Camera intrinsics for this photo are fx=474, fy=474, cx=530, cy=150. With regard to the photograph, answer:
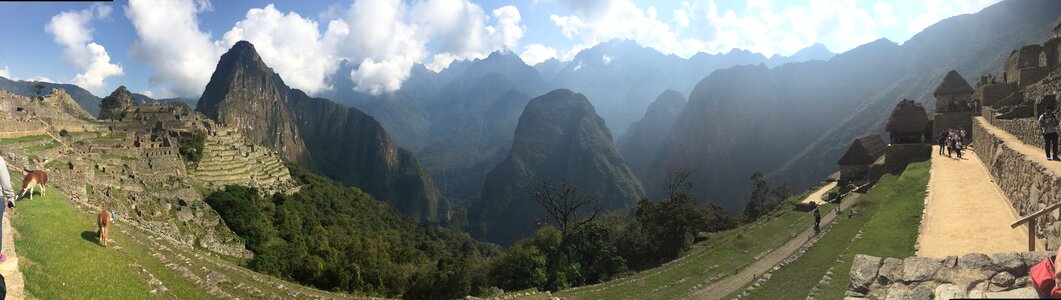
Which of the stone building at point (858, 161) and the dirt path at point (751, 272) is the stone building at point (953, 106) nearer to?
the stone building at point (858, 161)

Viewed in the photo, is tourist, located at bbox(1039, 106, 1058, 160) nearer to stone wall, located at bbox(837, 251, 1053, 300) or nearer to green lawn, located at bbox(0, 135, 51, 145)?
stone wall, located at bbox(837, 251, 1053, 300)

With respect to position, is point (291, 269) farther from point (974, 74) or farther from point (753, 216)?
point (974, 74)

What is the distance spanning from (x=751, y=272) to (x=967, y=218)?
31.1 ft

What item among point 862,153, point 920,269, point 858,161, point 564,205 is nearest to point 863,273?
point 920,269

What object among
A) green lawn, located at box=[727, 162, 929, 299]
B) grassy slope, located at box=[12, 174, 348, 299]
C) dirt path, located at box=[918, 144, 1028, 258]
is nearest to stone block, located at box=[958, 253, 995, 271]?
dirt path, located at box=[918, 144, 1028, 258]

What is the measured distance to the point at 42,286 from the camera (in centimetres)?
1002

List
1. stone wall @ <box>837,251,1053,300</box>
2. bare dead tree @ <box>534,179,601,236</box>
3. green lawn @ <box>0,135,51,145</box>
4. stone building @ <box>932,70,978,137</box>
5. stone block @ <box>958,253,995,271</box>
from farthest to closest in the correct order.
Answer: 1. bare dead tree @ <box>534,179,601,236</box>
2. stone building @ <box>932,70,978,137</box>
3. green lawn @ <box>0,135,51,145</box>
4. stone block @ <box>958,253,995,271</box>
5. stone wall @ <box>837,251,1053,300</box>

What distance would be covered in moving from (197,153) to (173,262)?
150 ft

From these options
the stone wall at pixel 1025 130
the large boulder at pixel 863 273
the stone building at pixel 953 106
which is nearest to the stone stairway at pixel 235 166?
the large boulder at pixel 863 273

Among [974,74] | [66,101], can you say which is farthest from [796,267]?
[974,74]

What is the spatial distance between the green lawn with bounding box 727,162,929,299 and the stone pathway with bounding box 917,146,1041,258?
690 mm

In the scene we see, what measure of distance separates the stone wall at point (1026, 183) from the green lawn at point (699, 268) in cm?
1109

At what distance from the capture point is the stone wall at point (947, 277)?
673cm

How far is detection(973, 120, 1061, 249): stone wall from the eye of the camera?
10484 mm
